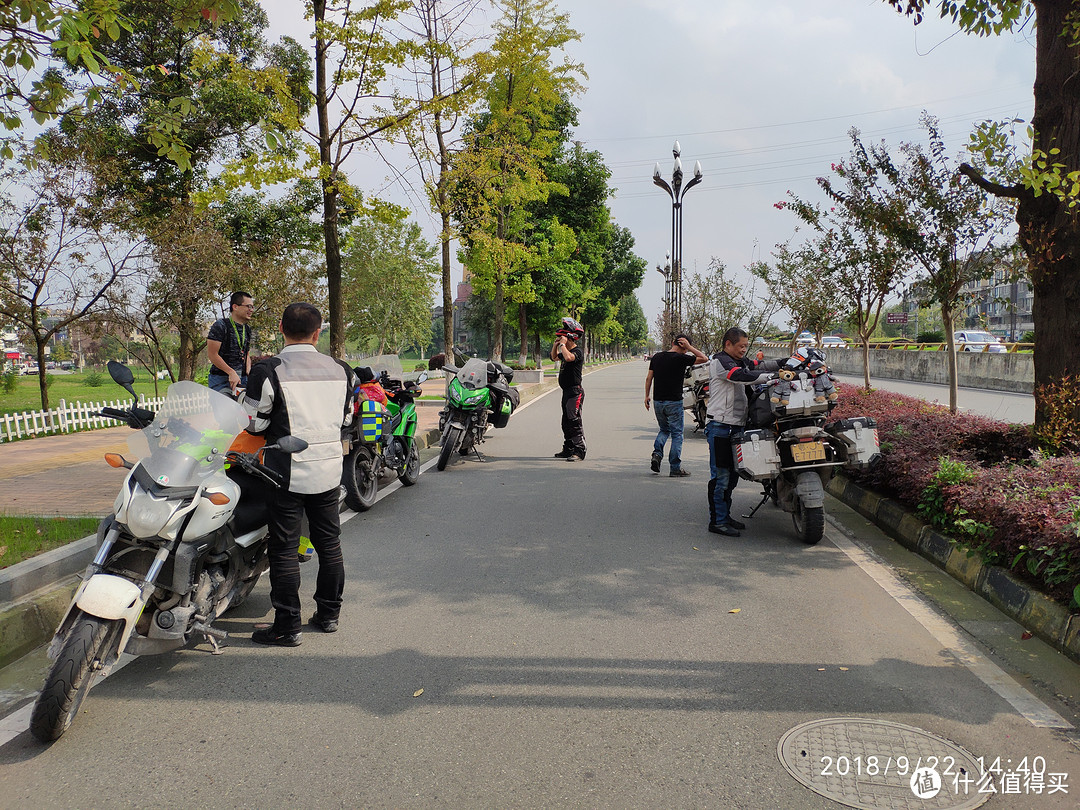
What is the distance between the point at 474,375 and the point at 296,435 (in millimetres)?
5898

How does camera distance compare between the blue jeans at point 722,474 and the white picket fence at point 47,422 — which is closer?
the blue jeans at point 722,474

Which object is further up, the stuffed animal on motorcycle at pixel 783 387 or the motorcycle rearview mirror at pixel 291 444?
the stuffed animal on motorcycle at pixel 783 387

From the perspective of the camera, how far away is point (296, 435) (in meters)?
4.20

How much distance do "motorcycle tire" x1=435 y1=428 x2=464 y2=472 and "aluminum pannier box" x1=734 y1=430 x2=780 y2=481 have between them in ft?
15.0

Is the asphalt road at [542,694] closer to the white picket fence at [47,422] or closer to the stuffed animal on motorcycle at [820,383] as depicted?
the stuffed animal on motorcycle at [820,383]

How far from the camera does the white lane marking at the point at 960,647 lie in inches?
133

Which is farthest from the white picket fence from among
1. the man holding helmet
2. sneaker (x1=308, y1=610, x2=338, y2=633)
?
sneaker (x1=308, y1=610, x2=338, y2=633)

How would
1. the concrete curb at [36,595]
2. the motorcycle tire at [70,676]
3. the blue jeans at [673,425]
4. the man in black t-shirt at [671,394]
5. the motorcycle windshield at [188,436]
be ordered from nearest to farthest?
the motorcycle tire at [70,676] < the motorcycle windshield at [188,436] < the concrete curb at [36,595] < the man in black t-shirt at [671,394] < the blue jeans at [673,425]

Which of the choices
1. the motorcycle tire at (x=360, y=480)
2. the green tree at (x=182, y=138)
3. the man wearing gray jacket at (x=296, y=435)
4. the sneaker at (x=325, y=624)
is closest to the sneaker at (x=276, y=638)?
the man wearing gray jacket at (x=296, y=435)

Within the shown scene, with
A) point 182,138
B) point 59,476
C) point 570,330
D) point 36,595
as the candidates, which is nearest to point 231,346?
point 59,476

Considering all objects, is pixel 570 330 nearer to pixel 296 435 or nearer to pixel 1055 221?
pixel 1055 221

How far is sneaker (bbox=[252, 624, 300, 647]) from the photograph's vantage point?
421 cm

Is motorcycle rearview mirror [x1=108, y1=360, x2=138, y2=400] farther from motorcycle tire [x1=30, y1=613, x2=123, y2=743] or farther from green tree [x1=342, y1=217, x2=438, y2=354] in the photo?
green tree [x1=342, y1=217, x2=438, y2=354]

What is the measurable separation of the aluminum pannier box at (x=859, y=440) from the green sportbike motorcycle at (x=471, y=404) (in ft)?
15.8
